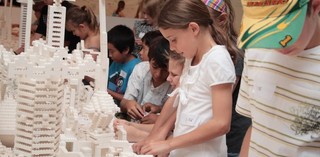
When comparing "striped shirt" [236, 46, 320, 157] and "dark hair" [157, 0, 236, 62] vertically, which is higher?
"dark hair" [157, 0, 236, 62]

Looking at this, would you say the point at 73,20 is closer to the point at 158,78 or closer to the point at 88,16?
the point at 88,16

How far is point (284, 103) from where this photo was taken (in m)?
0.89

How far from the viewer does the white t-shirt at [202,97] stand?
4.27ft

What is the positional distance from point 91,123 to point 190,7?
0.43m

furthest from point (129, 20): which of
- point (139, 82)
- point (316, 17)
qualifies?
point (316, 17)

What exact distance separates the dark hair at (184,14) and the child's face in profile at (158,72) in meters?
0.63

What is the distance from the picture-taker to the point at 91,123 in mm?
1061

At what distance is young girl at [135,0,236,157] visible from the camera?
1285mm

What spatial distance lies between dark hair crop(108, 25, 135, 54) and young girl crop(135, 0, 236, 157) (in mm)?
1032

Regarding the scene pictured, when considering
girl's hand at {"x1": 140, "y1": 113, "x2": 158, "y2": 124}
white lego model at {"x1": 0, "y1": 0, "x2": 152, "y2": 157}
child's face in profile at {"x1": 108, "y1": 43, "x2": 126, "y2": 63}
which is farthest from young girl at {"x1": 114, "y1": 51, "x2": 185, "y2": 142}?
child's face in profile at {"x1": 108, "y1": 43, "x2": 126, "y2": 63}

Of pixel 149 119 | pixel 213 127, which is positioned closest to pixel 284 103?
pixel 213 127

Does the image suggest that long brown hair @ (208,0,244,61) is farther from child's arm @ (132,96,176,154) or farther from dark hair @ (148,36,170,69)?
dark hair @ (148,36,170,69)

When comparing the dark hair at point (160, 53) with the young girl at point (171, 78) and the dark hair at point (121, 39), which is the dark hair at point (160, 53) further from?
the dark hair at point (121, 39)

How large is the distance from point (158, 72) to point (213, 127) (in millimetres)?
736
